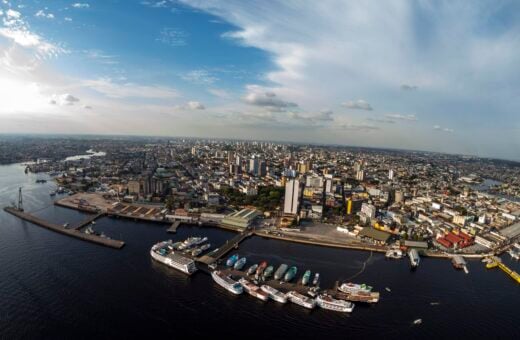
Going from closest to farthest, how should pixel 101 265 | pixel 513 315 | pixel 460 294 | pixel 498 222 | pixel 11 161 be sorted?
pixel 513 315, pixel 460 294, pixel 101 265, pixel 498 222, pixel 11 161

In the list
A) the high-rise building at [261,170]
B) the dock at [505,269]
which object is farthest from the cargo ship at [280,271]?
the high-rise building at [261,170]

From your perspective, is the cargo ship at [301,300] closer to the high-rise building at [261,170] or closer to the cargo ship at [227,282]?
the cargo ship at [227,282]

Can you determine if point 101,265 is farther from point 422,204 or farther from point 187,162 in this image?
point 187,162

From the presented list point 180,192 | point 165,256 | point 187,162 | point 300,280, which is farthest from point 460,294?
point 187,162

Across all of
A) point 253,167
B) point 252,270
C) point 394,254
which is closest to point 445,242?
point 394,254

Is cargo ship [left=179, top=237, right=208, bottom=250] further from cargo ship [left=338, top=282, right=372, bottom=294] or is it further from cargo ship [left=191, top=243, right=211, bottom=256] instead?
cargo ship [left=338, top=282, right=372, bottom=294]

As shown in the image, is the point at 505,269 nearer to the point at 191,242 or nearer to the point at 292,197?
the point at 292,197
